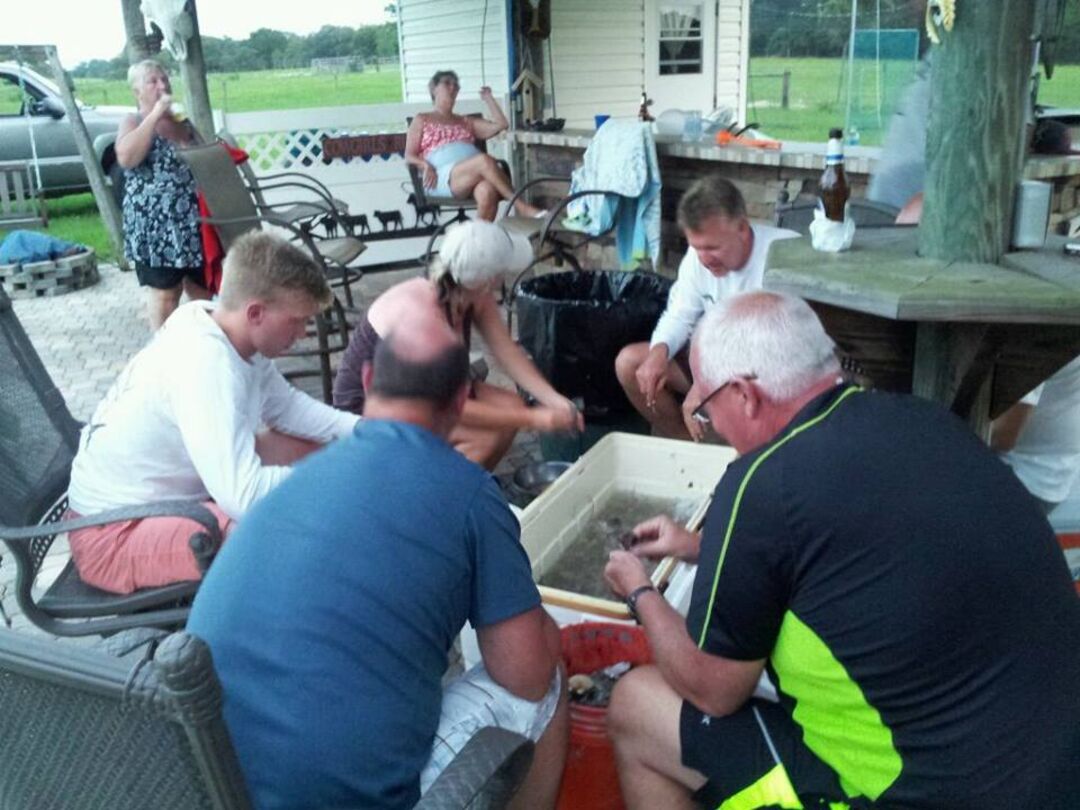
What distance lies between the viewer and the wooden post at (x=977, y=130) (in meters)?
1.63

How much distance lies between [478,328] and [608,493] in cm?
72

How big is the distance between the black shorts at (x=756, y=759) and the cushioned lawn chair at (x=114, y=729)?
0.81 m

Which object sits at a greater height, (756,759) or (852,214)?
(852,214)

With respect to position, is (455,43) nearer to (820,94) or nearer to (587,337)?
(587,337)

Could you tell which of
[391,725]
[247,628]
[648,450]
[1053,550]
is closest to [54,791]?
[247,628]

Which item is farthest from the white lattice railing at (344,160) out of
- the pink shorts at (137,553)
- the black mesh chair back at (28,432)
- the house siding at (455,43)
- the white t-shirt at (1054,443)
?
the white t-shirt at (1054,443)

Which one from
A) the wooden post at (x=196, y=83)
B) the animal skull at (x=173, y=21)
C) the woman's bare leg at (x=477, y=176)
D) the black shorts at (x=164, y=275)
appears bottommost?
the black shorts at (x=164, y=275)

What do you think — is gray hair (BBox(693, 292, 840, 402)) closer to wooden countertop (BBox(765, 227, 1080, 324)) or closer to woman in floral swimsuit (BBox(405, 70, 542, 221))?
wooden countertop (BBox(765, 227, 1080, 324))

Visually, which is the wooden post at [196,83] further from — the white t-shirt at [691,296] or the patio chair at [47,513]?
the patio chair at [47,513]

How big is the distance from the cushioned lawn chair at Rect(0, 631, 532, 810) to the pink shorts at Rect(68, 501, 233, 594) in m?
0.93

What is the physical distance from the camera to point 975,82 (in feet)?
5.41

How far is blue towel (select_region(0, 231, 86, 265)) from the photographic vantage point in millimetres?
7125

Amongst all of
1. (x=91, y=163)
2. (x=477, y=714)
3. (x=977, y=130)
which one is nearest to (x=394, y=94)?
(x=91, y=163)

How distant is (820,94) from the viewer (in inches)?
591
